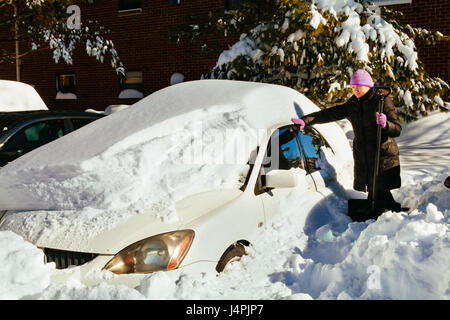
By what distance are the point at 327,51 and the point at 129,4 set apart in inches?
385

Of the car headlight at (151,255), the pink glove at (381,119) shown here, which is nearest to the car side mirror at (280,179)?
the car headlight at (151,255)

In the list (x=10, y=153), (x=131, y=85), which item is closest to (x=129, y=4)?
(x=131, y=85)

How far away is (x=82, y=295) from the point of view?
2451 millimetres

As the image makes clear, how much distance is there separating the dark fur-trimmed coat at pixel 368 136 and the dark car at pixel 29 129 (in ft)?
11.3

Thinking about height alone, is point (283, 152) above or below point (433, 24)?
below

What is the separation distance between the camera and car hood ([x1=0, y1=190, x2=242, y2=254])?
2.69m

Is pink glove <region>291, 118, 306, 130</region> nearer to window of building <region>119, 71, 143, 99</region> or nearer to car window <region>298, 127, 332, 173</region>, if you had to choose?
car window <region>298, 127, 332, 173</region>

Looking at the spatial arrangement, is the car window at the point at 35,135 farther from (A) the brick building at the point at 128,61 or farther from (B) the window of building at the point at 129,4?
(B) the window of building at the point at 129,4

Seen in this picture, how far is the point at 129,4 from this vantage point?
15.4m

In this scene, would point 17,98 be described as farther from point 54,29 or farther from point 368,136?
point 368,136

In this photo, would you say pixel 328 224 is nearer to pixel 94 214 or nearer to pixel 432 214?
pixel 432 214

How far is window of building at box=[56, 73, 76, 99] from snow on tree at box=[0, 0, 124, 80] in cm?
134

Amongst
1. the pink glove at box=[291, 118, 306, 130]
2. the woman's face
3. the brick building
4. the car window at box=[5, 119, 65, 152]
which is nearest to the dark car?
the car window at box=[5, 119, 65, 152]
